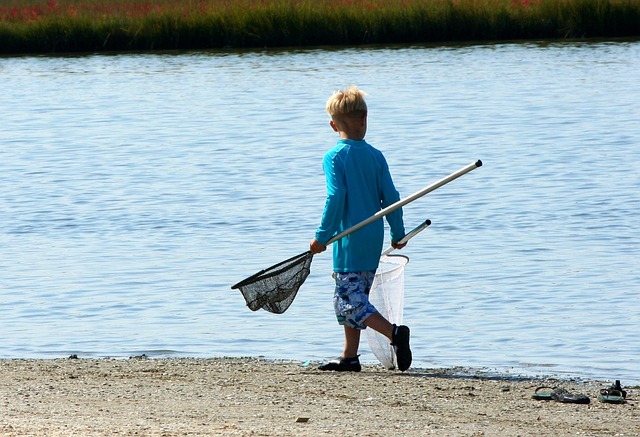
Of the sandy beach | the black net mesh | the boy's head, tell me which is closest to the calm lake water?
the black net mesh

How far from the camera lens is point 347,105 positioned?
709 cm

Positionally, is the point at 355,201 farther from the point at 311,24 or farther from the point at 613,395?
the point at 311,24

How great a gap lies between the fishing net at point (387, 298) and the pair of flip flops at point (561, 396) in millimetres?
1092

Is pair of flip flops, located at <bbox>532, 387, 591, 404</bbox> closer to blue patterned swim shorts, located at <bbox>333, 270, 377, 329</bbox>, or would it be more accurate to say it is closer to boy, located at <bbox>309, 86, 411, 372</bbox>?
boy, located at <bbox>309, 86, 411, 372</bbox>

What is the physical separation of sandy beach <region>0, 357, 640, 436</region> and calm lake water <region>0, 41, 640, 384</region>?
698 mm

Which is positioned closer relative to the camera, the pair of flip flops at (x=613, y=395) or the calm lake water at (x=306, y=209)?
the pair of flip flops at (x=613, y=395)

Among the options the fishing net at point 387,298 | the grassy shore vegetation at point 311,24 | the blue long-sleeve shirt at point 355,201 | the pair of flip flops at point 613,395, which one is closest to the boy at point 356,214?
the blue long-sleeve shirt at point 355,201

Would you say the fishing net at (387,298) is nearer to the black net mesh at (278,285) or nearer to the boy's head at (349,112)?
the black net mesh at (278,285)

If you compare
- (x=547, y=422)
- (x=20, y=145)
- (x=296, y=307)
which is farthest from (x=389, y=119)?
(x=547, y=422)

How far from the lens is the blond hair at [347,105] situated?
279 inches

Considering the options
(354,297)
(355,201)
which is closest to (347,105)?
(355,201)

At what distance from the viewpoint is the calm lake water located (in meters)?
8.70

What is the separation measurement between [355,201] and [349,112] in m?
0.46

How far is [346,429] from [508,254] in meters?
5.50
